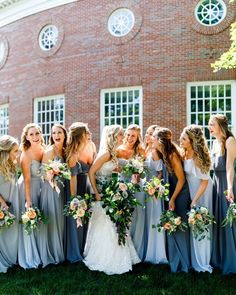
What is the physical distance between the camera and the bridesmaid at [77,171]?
543 centimetres

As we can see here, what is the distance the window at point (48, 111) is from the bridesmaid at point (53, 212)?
34.4 ft

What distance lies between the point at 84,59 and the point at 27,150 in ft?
33.9

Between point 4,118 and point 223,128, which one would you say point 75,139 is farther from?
point 4,118

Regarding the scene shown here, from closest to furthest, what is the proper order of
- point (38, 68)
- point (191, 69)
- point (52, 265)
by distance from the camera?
point (52, 265) < point (191, 69) < point (38, 68)

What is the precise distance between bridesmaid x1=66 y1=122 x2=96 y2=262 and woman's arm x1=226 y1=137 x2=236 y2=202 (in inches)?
77.6

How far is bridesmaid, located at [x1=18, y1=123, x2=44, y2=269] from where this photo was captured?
545cm

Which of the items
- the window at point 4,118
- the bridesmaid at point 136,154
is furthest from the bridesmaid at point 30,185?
the window at point 4,118

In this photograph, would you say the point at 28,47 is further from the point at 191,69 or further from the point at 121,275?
the point at 121,275

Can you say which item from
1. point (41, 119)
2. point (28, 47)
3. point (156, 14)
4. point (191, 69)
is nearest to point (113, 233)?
point (191, 69)

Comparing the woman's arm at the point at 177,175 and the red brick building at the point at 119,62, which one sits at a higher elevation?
the red brick building at the point at 119,62

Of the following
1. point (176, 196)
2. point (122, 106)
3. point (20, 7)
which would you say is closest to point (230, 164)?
point (176, 196)

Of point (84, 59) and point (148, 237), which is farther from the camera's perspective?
point (84, 59)

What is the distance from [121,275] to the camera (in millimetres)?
5121

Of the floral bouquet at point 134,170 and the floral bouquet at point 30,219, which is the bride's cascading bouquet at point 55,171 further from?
the floral bouquet at point 134,170
